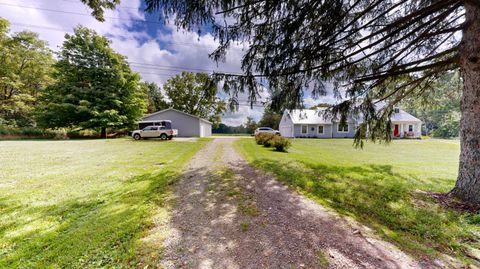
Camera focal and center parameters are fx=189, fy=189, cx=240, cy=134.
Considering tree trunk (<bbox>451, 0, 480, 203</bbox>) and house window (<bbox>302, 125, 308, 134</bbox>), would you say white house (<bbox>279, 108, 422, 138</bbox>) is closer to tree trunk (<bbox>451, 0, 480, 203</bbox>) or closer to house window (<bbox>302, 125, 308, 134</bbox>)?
house window (<bbox>302, 125, 308, 134</bbox>)

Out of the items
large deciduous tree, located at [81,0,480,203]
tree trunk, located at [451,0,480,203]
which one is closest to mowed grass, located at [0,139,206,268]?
large deciduous tree, located at [81,0,480,203]

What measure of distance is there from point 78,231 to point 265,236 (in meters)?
2.52

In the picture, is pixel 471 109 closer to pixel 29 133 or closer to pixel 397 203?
pixel 397 203

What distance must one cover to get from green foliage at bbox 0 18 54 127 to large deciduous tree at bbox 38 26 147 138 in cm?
343

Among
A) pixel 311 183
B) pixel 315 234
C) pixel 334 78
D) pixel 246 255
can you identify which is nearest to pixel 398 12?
pixel 334 78

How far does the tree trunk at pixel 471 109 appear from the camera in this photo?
3613 millimetres

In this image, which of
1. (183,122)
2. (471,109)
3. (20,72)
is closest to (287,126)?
(183,122)

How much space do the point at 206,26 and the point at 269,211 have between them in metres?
3.70

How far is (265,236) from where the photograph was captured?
8.10 feet

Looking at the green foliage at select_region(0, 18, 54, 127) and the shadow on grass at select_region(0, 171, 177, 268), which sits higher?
the green foliage at select_region(0, 18, 54, 127)

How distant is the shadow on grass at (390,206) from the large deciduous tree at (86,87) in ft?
73.1

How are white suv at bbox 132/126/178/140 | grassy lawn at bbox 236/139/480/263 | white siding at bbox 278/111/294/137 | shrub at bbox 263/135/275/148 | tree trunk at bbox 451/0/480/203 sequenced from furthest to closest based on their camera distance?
white siding at bbox 278/111/294/137, white suv at bbox 132/126/178/140, shrub at bbox 263/135/275/148, tree trunk at bbox 451/0/480/203, grassy lawn at bbox 236/139/480/263

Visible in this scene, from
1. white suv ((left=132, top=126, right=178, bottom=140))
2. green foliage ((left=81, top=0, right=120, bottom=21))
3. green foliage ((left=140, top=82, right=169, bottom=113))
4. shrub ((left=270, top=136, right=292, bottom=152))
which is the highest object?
green foliage ((left=140, top=82, right=169, bottom=113))

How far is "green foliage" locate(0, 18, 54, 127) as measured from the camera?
827 inches
